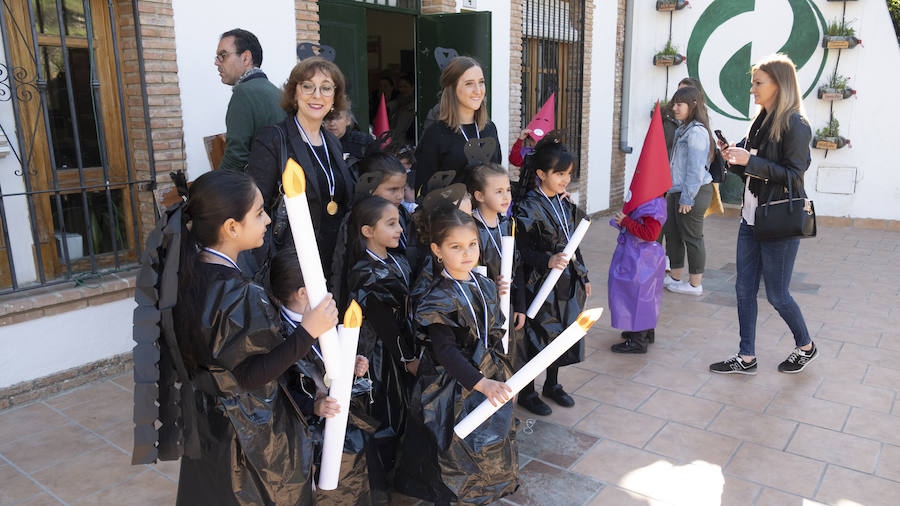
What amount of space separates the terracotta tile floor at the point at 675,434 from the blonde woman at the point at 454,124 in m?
1.37

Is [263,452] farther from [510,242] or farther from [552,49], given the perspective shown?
[552,49]

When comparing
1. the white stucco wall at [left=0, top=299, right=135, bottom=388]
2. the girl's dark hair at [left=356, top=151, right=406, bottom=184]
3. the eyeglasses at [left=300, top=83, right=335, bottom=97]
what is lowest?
the white stucco wall at [left=0, top=299, right=135, bottom=388]

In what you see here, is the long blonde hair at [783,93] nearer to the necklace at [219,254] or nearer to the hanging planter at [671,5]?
the necklace at [219,254]

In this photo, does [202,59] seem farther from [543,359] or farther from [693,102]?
[693,102]

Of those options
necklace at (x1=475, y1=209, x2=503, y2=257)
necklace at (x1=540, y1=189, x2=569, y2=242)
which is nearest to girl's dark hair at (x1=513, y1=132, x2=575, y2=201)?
necklace at (x1=540, y1=189, x2=569, y2=242)

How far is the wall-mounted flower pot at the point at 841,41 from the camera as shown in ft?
28.8

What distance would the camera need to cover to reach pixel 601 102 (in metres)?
9.70

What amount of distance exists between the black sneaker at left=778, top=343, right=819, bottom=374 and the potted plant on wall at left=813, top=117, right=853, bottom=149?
597cm

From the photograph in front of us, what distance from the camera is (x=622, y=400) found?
3.77m

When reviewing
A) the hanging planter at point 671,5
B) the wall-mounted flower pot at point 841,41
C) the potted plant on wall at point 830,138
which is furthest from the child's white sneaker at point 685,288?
the hanging planter at point 671,5

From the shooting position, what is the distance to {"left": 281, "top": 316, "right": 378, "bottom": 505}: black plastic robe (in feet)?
7.18

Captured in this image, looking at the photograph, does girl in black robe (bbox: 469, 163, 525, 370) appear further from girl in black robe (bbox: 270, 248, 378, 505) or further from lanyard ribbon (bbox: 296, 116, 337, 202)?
girl in black robe (bbox: 270, 248, 378, 505)

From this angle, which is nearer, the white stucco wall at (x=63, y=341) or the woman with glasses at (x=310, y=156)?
the woman with glasses at (x=310, y=156)

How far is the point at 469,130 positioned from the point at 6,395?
113 inches
